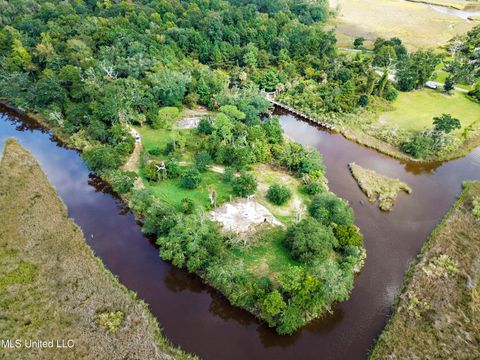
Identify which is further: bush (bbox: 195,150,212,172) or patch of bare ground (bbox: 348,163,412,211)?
bush (bbox: 195,150,212,172)

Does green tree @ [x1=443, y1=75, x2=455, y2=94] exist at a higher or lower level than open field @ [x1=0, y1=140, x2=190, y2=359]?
higher

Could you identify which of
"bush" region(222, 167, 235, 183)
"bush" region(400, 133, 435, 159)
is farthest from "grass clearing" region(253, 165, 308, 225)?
"bush" region(400, 133, 435, 159)

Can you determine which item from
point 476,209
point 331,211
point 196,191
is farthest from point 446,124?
point 196,191

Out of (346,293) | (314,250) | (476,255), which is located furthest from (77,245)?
(476,255)

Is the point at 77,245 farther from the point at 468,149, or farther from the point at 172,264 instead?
the point at 468,149

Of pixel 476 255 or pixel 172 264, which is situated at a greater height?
A: pixel 476 255

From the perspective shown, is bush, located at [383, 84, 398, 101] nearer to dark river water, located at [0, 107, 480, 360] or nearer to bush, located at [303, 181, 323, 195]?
dark river water, located at [0, 107, 480, 360]

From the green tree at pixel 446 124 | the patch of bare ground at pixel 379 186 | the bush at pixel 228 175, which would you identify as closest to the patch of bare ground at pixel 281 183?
the bush at pixel 228 175
